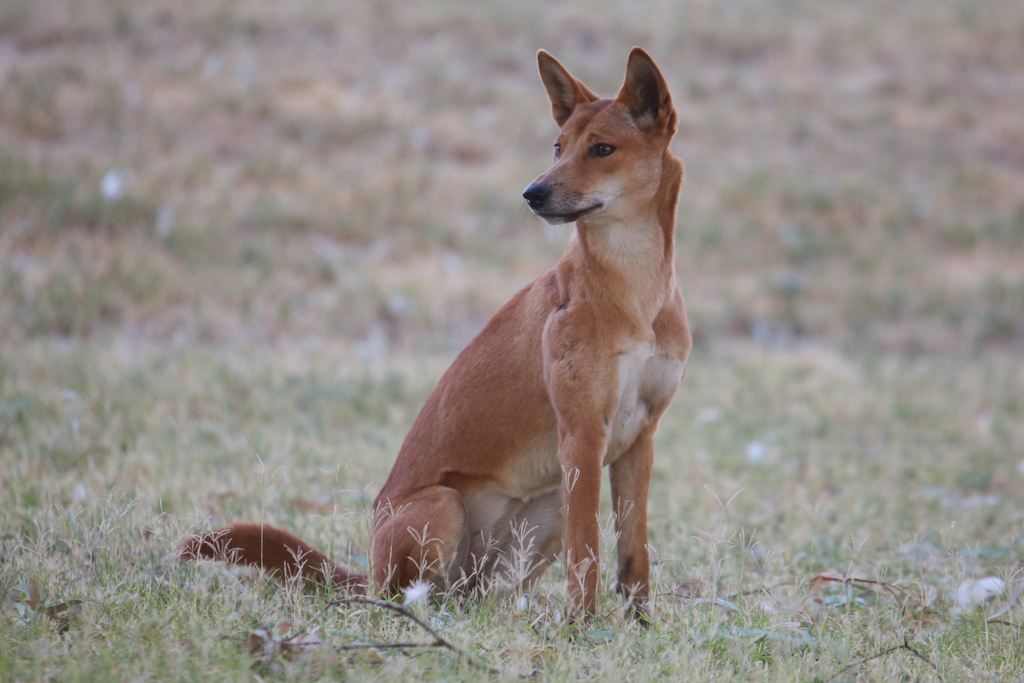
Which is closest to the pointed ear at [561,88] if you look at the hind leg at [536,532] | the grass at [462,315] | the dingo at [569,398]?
the dingo at [569,398]

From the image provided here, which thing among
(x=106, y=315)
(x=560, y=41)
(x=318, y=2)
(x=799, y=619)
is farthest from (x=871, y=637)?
(x=318, y=2)

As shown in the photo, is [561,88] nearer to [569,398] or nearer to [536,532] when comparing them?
[569,398]

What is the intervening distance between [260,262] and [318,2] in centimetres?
671

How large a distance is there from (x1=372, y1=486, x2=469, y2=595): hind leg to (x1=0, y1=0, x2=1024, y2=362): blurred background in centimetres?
435

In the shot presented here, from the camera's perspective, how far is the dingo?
2.73 meters

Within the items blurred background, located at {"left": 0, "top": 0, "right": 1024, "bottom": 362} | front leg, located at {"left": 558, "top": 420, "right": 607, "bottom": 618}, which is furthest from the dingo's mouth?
blurred background, located at {"left": 0, "top": 0, "right": 1024, "bottom": 362}

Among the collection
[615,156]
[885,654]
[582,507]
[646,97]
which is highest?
[646,97]

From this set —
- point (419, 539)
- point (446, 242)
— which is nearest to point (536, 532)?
point (419, 539)

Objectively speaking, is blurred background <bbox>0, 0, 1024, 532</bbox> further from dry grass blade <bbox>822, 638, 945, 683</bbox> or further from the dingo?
dry grass blade <bbox>822, 638, 945, 683</bbox>

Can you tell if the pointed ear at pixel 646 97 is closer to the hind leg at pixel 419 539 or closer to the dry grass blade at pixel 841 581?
the hind leg at pixel 419 539

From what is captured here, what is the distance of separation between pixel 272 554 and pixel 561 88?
1.87 metres

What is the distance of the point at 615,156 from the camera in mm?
2828

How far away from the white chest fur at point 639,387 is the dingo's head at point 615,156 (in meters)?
0.47

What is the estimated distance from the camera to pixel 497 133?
11.8 m
